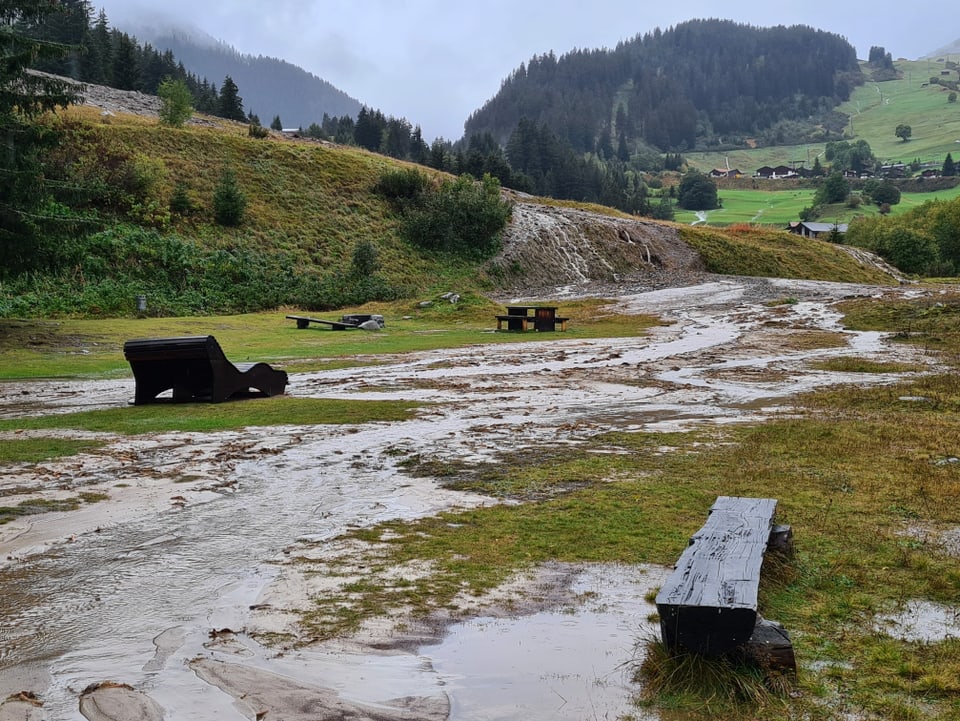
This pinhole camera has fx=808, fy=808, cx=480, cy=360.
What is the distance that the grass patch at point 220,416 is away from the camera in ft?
41.7

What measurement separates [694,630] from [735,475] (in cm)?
502

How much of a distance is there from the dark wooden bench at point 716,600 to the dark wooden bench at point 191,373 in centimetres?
1150

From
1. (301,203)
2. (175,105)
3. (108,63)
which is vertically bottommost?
(301,203)

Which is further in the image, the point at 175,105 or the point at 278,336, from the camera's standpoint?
the point at 175,105

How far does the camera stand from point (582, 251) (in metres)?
60.9

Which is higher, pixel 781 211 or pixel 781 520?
pixel 781 211

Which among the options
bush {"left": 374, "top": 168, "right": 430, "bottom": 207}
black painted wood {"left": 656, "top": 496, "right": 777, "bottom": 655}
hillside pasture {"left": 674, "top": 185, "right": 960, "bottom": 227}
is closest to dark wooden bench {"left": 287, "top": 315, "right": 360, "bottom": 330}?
black painted wood {"left": 656, "top": 496, "right": 777, "bottom": 655}

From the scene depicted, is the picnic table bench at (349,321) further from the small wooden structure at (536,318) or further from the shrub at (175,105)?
the shrub at (175,105)

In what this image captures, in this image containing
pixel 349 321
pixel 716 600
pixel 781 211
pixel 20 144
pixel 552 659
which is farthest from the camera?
pixel 781 211

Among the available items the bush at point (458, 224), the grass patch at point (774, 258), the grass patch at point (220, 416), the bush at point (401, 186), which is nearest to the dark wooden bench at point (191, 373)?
the grass patch at point (220, 416)

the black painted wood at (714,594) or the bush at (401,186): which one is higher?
the bush at (401,186)

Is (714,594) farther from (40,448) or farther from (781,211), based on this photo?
(781,211)

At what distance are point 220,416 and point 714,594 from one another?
36.1ft

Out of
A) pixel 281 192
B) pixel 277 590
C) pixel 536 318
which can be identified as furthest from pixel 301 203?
pixel 277 590
